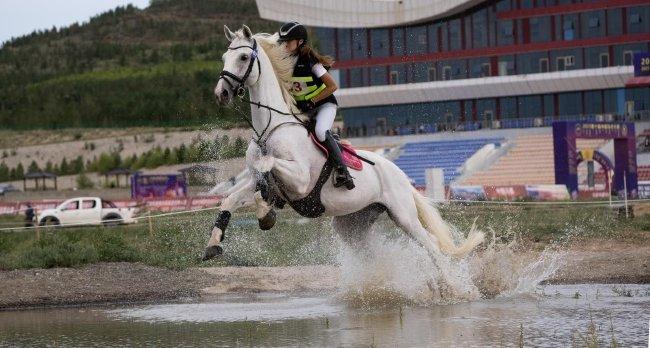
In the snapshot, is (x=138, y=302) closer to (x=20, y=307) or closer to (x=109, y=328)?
(x=20, y=307)

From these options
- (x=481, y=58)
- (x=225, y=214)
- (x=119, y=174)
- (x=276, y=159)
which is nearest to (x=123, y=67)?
(x=119, y=174)

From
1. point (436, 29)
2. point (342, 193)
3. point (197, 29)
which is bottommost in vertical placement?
point (342, 193)

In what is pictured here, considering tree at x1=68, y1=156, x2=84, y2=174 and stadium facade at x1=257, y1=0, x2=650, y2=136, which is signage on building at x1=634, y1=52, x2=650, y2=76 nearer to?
stadium facade at x1=257, y1=0, x2=650, y2=136

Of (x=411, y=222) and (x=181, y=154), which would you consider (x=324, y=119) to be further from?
(x=181, y=154)

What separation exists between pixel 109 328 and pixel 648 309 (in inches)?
256

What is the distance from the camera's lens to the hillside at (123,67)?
10912cm

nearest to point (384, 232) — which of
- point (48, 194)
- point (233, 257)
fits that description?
point (233, 257)

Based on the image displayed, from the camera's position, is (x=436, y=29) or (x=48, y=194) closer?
(x=48, y=194)

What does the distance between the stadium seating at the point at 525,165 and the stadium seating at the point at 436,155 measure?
1.80m

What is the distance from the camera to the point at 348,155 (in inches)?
661

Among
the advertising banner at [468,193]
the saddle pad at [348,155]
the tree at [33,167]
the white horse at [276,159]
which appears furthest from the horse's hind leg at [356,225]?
the tree at [33,167]

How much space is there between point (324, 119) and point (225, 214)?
2.07 metres

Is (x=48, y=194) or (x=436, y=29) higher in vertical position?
(x=436, y=29)

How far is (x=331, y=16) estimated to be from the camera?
85.7 m
